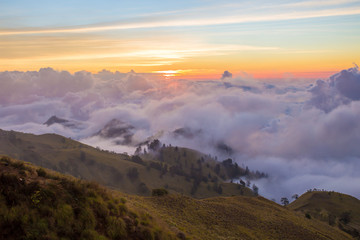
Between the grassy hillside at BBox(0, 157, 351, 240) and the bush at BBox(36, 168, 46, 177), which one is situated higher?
the bush at BBox(36, 168, 46, 177)

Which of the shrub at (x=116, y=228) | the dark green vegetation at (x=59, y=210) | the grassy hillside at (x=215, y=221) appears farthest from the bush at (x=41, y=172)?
the grassy hillside at (x=215, y=221)

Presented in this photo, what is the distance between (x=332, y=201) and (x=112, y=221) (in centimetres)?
14608

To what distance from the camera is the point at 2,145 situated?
192 m

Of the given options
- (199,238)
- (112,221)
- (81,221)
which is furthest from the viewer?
(199,238)

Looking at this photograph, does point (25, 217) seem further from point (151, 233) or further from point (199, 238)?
point (199, 238)

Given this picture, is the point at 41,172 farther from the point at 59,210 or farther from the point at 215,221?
the point at 215,221

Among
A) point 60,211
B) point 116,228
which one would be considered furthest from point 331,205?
point 60,211

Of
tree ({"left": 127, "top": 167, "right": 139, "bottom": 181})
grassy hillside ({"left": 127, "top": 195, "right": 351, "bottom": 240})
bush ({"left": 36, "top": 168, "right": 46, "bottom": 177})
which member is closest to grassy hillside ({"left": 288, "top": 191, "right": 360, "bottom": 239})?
grassy hillside ({"left": 127, "top": 195, "right": 351, "bottom": 240})

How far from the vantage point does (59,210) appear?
570 inches

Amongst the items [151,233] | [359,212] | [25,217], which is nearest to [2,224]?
[25,217]

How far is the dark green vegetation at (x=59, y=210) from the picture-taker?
13.2 meters

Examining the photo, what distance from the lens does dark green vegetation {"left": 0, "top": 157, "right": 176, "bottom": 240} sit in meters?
13.2

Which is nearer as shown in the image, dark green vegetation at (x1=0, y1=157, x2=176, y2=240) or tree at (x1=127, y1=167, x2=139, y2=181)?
dark green vegetation at (x1=0, y1=157, x2=176, y2=240)

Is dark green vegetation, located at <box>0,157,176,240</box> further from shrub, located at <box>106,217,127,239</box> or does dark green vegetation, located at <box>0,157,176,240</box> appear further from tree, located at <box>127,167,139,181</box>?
tree, located at <box>127,167,139,181</box>
